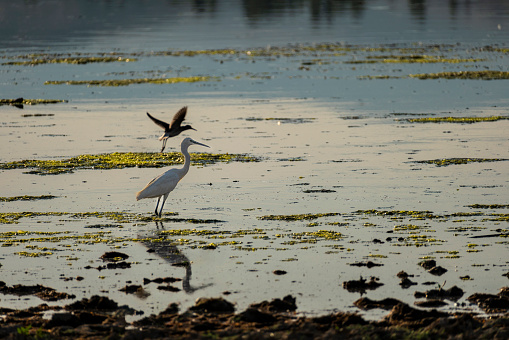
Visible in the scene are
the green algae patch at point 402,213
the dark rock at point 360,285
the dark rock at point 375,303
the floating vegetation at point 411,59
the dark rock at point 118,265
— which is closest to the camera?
the dark rock at point 375,303

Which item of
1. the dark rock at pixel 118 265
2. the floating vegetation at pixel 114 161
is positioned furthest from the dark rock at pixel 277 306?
the floating vegetation at pixel 114 161

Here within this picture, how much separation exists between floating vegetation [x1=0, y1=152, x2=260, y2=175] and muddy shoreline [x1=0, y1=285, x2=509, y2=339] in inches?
463

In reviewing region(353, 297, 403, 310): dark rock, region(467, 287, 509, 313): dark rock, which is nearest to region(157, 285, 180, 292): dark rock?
region(353, 297, 403, 310): dark rock

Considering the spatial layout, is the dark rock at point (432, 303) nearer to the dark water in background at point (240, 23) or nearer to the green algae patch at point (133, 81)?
the green algae patch at point (133, 81)

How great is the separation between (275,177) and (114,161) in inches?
189

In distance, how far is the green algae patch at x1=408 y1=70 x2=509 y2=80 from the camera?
140 feet

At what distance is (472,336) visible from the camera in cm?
936

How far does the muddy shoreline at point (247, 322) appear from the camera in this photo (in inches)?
376

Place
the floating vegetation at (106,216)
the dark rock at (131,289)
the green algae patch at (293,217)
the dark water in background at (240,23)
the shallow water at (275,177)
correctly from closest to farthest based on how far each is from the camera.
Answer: the dark rock at (131,289) → the shallow water at (275,177) → the green algae patch at (293,217) → the floating vegetation at (106,216) → the dark water in background at (240,23)

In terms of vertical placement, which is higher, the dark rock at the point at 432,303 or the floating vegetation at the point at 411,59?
the dark rock at the point at 432,303

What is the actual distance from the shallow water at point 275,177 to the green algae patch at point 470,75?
1.18 meters

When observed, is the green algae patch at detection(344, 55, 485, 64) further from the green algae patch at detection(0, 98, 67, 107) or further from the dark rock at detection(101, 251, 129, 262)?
the dark rock at detection(101, 251, 129, 262)

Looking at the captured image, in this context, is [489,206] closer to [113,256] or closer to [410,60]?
[113,256]

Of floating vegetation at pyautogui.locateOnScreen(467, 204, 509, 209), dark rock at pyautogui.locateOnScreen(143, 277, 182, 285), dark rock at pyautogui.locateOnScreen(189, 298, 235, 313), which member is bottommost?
floating vegetation at pyautogui.locateOnScreen(467, 204, 509, 209)
